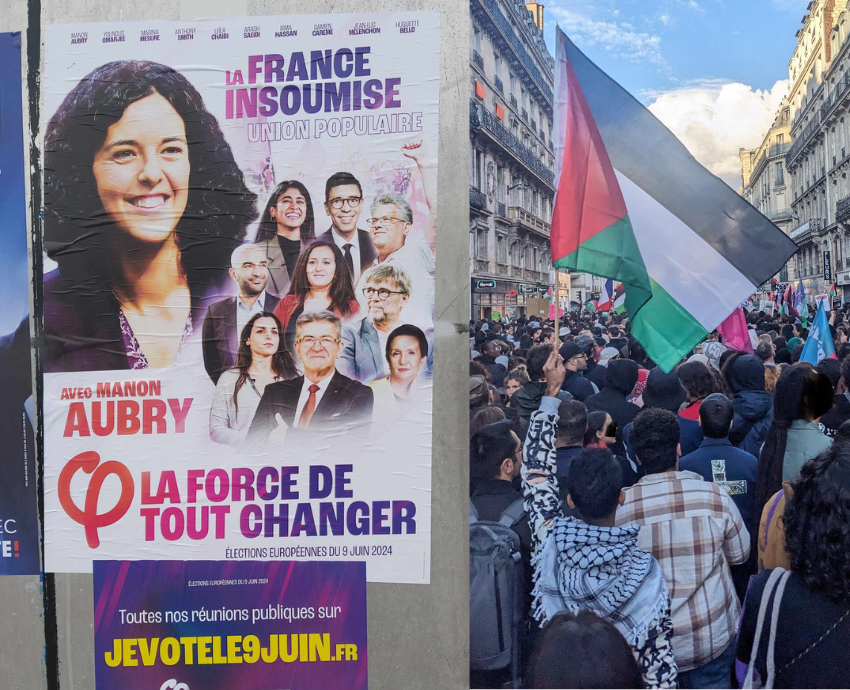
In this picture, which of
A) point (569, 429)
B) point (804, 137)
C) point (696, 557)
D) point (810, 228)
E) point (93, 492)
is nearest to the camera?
point (93, 492)

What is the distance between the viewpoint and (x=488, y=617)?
2.91m

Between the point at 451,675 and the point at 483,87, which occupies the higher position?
the point at 483,87

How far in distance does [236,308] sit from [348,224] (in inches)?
18.0

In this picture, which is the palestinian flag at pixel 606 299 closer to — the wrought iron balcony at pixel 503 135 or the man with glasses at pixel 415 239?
the man with glasses at pixel 415 239

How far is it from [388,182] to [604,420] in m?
2.35

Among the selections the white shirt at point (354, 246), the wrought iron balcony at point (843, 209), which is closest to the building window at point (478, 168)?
the wrought iron balcony at point (843, 209)

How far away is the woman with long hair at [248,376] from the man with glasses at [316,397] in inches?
1.2

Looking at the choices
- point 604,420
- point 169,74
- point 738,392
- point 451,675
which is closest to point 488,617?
point 451,675

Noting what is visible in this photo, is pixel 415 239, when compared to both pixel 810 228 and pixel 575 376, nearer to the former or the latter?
pixel 575 376

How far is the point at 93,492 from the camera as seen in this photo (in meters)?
2.48

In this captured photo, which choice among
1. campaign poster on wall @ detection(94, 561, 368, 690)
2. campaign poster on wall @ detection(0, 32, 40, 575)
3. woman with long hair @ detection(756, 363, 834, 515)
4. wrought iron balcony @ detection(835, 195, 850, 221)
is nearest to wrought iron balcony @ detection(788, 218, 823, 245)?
wrought iron balcony @ detection(835, 195, 850, 221)

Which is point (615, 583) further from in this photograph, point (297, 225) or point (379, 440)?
point (297, 225)

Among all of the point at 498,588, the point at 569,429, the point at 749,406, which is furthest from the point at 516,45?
the point at 498,588

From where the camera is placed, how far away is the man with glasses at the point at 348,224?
7.89 ft
